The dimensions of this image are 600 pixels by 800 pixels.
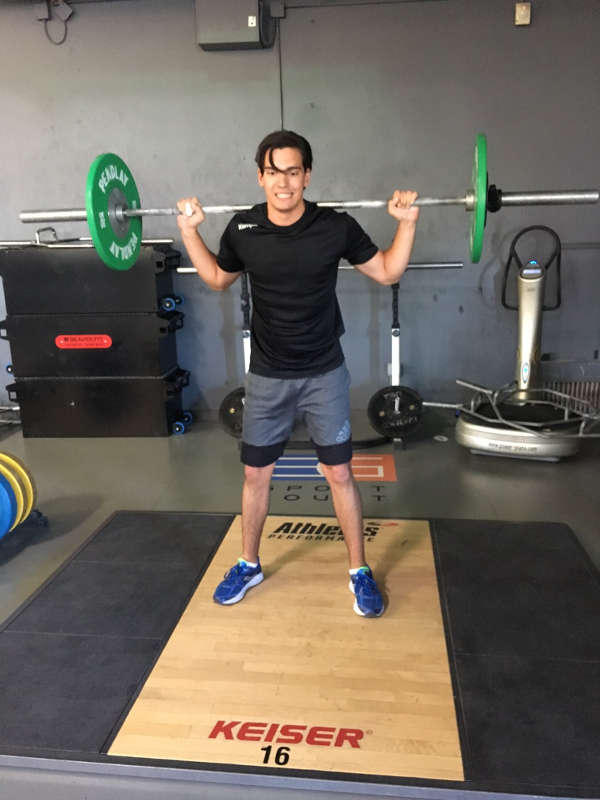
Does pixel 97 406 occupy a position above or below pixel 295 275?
below

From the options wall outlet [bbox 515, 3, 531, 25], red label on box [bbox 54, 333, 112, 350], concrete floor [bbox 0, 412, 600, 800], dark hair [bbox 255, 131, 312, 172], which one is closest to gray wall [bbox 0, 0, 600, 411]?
wall outlet [bbox 515, 3, 531, 25]

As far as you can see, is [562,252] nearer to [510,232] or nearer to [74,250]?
[510,232]

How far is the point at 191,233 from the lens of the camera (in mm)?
1741

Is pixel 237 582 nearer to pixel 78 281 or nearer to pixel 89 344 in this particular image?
pixel 89 344

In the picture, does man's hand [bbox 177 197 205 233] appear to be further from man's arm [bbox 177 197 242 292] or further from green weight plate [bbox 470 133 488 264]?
green weight plate [bbox 470 133 488 264]

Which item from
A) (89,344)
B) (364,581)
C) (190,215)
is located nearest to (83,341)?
(89,344)

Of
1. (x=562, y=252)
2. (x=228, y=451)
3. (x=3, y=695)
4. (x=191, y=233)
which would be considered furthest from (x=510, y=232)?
(x=3, y=695)

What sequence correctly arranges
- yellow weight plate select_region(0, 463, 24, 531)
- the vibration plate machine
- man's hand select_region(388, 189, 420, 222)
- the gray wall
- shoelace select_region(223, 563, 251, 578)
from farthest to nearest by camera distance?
the gray wall
the vibration plate machine
yellow weight plate select_region(0, 463, 24, 531)
shoelace select_region(223, 563, 251, 578)
man's hand select_region(388, 189, 420, 222)

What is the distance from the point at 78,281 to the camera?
10.6ft

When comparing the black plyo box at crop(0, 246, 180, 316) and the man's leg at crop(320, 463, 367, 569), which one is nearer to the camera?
the man's leg at crop(320, 463, 367, 569)

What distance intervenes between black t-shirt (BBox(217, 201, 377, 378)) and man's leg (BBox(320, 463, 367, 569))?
0.29 m

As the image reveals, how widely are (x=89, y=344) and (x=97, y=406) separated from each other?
1.10 feet

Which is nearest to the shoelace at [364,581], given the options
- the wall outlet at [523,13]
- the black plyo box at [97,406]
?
the black plyo box at [97,406]

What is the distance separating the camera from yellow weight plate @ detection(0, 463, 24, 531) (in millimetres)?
2188
